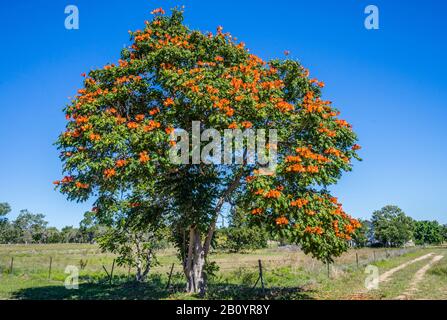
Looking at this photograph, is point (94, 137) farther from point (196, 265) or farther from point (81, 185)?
point (196, 265)

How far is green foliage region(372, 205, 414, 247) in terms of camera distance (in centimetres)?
9675

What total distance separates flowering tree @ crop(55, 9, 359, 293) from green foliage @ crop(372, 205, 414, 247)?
93.0 meters

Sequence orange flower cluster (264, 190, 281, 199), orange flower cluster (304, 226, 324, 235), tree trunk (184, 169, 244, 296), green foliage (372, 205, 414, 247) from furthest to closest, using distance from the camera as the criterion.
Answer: green foliage (372, 205, 414, 247) < tree trunk (184, 169, 244, 296) < orange flower cluster (304, 226, 324, 235) < orange flower cluster (264, 190, 281, 199)

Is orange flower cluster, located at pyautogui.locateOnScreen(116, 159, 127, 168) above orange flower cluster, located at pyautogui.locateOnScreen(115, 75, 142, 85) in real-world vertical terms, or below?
below

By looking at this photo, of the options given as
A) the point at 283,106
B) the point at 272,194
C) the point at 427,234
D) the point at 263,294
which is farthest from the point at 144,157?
the point at 427,234

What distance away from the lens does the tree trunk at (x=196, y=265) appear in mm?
16344

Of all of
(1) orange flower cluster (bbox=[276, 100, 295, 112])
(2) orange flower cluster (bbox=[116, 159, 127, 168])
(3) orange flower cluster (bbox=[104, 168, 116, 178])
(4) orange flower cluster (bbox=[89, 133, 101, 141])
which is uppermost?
(1) orange flower cluster (bbox=[276, 100, 295, 112])

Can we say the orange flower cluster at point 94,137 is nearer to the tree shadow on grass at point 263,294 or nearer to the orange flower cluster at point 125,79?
the orange flower cluster at point 125,79

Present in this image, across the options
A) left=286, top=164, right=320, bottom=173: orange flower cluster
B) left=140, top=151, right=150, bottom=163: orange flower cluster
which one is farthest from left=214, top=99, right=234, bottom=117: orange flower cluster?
left=140, top=151, right=150, bottom=163: orange flower cluster

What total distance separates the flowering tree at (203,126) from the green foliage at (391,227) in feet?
305

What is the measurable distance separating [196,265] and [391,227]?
9418cm

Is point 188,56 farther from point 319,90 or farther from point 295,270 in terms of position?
point 295,270

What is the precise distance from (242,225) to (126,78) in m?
9.63

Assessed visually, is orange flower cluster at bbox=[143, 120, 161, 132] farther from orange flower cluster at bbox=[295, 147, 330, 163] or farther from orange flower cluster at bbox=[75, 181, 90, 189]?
orange flower cluster at bbox=[295, 147, 330, 163]
